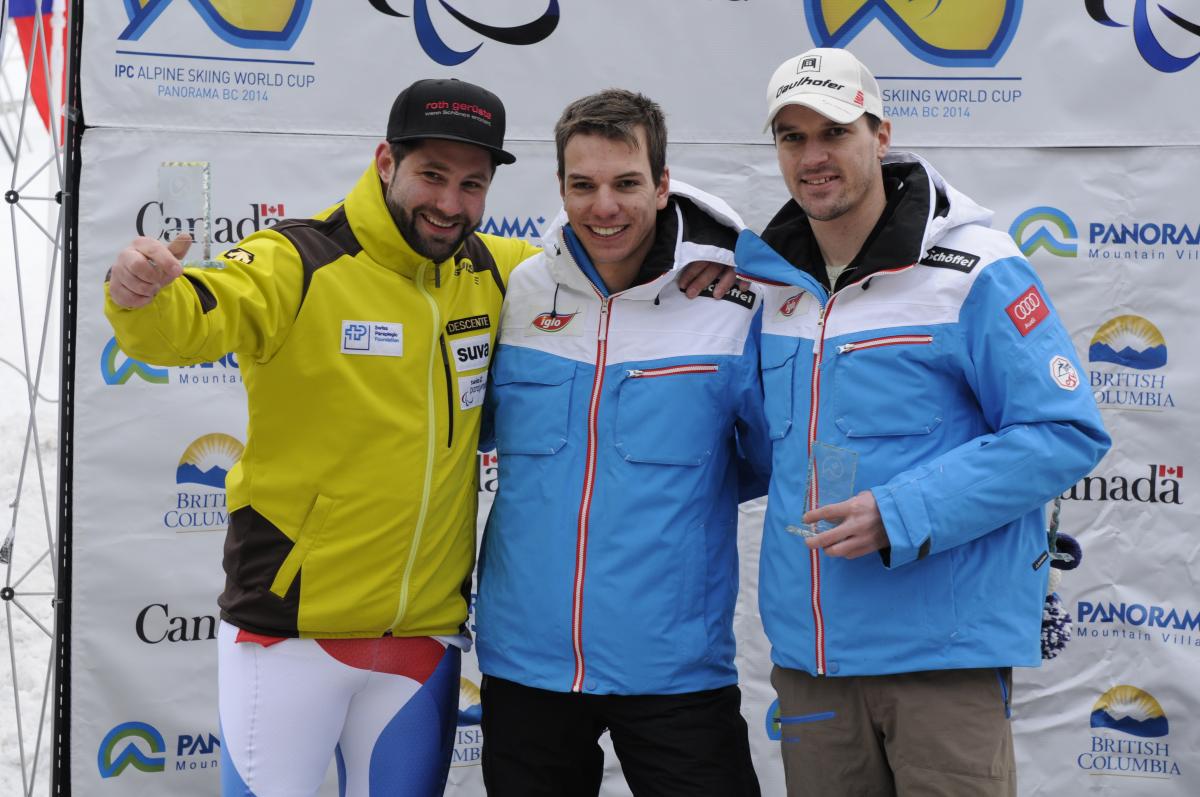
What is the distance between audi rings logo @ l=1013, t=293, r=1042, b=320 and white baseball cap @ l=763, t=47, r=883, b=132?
1.53ft

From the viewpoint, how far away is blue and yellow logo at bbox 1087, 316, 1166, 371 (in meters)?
3.71

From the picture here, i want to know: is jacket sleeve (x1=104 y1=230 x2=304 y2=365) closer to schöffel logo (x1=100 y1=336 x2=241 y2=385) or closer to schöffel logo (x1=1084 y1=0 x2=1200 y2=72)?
schöffel logo (x1=100 y1=336 x2=241 y2=385)

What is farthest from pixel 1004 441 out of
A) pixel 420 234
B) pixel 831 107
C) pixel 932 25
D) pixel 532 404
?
A: pixel 932 25

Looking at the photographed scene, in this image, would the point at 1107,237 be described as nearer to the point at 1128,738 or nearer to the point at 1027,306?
the point at 1128,738

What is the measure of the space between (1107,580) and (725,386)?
2.16 m

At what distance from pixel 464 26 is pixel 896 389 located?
2.25 meters

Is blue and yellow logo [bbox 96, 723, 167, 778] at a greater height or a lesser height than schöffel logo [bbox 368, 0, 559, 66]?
lesser

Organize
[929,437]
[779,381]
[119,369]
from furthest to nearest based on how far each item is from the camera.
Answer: [119,369] < [779,381] < [929,437]

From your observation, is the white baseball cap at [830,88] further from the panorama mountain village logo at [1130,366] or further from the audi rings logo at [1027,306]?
the panorama mountain village logo at [1130,366]

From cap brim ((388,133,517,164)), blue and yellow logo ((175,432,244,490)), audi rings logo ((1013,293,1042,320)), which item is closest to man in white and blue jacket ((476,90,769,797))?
cap brim ((388,133,517,164))

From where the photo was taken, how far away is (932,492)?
189 cm

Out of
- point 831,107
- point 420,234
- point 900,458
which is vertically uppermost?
point 831,107

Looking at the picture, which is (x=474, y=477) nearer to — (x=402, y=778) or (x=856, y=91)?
(x=402, y=778)

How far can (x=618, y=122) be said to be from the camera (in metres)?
2.21
